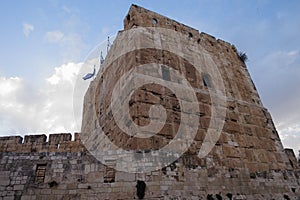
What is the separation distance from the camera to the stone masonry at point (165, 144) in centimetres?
528

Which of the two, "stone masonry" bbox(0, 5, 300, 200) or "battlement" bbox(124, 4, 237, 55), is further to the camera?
"battlement" bbox(124, 4, 237, 55)

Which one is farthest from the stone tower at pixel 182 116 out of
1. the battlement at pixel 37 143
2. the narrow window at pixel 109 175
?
the battlement at pixel 37 143

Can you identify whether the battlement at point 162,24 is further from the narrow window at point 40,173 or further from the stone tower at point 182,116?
the narrow window at point 40,173

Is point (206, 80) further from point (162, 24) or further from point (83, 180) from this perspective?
point (83, 180)

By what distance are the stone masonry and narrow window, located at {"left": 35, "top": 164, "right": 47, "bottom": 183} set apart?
0.07 feet

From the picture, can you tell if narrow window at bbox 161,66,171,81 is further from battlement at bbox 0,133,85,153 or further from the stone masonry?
battlement at bbox 0,133,85,153

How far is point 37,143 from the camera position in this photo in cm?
967

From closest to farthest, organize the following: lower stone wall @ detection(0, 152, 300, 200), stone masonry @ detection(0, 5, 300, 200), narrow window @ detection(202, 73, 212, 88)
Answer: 1. lower stone wall @ detection(0, 152, 300, 200)
2. stone masonry @ detection(0, 5, 300, 200)
3. narrow window @ detection(202, 73, 212, 88)

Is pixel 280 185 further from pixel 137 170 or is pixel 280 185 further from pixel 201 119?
pixel 137 170

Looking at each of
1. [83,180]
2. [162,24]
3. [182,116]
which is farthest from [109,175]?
[162,24]

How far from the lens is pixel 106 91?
33.7 ft

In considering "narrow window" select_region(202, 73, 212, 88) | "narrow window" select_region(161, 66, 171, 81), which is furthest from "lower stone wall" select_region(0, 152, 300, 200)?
"narrow window" select_region(202, 73, 212, 88)

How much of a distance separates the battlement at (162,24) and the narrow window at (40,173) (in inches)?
235

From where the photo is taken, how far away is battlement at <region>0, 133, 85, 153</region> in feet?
31.1
